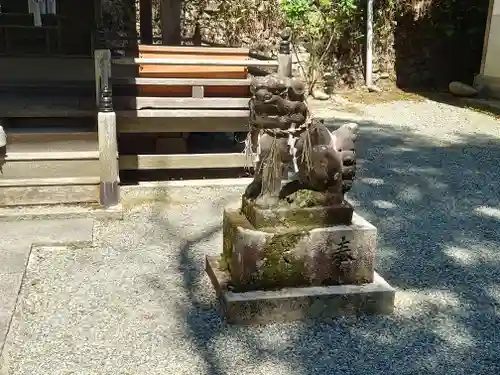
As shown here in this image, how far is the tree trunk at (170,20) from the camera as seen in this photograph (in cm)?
751

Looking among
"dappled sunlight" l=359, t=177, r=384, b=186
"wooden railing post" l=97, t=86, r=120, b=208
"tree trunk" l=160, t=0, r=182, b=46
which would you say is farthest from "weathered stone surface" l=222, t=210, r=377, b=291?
"tree trunk" l=160, t=0, r=182, b=46

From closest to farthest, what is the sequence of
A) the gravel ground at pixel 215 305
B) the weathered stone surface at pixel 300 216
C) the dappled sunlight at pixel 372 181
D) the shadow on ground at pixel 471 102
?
the gravel ground at pixel 215 305 → the weathered stone surface at pixel 300 216 → the dappled sunlight at pixel 372 181 → the shadow on ground at pixel 471 102

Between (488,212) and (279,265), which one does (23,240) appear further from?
(488,212)

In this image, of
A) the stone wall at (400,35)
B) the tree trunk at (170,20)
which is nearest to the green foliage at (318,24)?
the stone wall at (400,35)

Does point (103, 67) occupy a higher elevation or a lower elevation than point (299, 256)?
higher

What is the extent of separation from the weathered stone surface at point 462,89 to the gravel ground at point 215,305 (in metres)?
6.96

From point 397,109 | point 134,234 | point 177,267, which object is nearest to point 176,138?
point 134,234

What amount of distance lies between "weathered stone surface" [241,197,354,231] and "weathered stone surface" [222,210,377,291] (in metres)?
0.04

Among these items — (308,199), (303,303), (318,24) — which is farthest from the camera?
(318,24)

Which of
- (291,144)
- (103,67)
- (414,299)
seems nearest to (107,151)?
(103,67)

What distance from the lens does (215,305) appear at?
3512mm

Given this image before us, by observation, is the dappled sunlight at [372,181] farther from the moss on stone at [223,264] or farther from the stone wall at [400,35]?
the stone wall at [400,35]

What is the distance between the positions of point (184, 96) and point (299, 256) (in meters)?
3.10

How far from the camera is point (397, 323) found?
336cm
